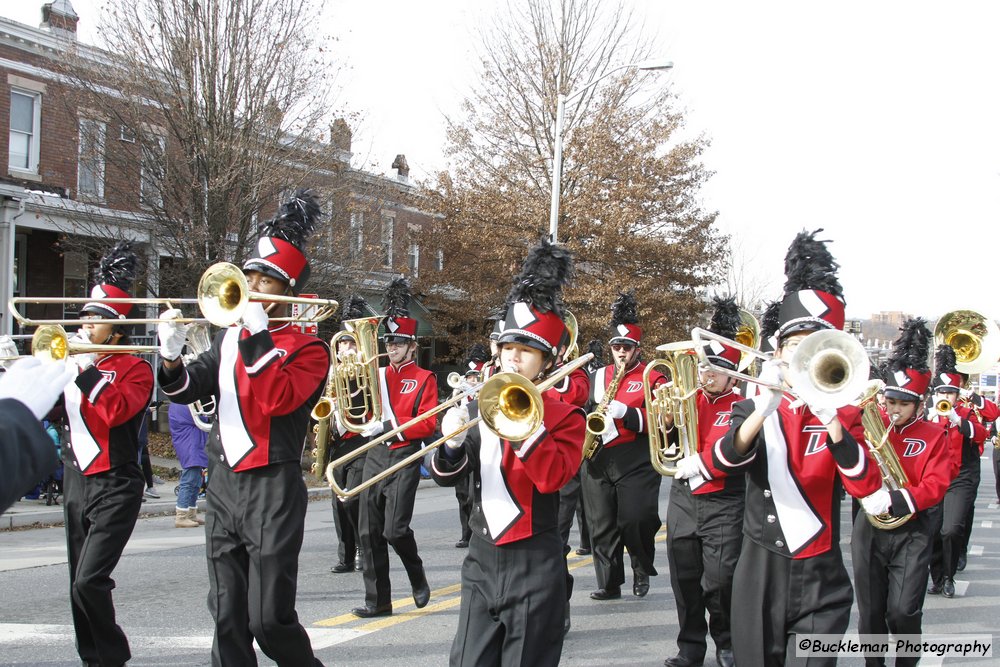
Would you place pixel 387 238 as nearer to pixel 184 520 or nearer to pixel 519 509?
pixel 184 520

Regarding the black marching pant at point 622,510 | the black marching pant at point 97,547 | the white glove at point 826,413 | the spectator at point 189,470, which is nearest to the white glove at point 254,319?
the black marching pant at point 97,547

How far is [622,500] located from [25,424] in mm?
6395

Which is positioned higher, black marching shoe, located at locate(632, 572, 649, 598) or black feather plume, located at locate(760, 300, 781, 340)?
black feather plume, located at locate(760, 300, 781, 340)

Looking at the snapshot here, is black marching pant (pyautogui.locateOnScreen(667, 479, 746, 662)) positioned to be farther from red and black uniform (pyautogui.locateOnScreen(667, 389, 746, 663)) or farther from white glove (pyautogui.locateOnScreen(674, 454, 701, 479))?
white glove (pyautogui.locateOnScreen(674, 454, 701, 479))

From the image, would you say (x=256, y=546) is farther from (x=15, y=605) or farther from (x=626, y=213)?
(x=626, y=213)

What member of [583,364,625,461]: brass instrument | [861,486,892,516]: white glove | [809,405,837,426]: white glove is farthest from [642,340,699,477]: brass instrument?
[809,405,837,426]: white glove

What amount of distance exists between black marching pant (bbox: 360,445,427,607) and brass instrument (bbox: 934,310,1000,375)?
15.6 feet

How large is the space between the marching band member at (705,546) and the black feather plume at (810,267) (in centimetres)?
159

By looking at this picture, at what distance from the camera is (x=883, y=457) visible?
545 centimetres

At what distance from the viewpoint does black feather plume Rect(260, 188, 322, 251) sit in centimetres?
523

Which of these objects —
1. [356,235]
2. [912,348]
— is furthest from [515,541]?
[356,235]

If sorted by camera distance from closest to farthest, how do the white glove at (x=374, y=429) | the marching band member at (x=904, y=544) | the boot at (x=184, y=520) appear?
the marching band member at (x=904, y=544)
the white glove at (x=374, y=429)
the boot at (x=184, y=520)

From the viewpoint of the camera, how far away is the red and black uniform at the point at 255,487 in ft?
14.9

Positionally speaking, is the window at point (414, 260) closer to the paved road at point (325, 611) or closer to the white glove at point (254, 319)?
the paved road at point (325, 611)
